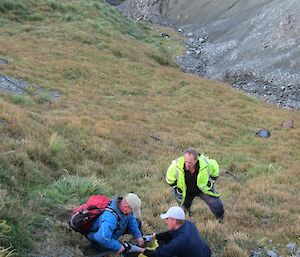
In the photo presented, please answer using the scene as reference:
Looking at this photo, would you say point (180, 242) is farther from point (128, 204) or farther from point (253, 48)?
point (253, 48)

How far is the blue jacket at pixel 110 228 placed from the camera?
20.5 ft

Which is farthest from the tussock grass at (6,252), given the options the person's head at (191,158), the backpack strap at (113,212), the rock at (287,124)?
the rock at (287,124)

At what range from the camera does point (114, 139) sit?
14516 millimetres

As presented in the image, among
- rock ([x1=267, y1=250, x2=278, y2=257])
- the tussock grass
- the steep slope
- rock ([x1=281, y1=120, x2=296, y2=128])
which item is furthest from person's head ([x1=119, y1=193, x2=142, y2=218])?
the steep slope

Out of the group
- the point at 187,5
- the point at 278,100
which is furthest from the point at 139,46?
the point at 187,5

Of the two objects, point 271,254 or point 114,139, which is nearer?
point 271,254

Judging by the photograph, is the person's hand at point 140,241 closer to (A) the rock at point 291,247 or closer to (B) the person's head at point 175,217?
(B) the person's head at point 175,217

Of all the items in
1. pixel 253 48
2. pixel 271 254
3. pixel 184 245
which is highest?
pixel 253 48

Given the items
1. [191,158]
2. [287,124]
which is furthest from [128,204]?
[287,124]

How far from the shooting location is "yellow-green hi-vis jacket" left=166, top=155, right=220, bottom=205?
8.43 meters

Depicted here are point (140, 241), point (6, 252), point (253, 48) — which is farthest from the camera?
point (253, 48)

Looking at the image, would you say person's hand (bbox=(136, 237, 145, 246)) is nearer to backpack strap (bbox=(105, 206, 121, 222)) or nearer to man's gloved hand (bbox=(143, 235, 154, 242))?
man's gloved hand (bbox=(143, 235, 154, 242))

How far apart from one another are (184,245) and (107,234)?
1.09 m

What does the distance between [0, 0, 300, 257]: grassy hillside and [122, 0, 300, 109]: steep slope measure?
6648 millimetres
